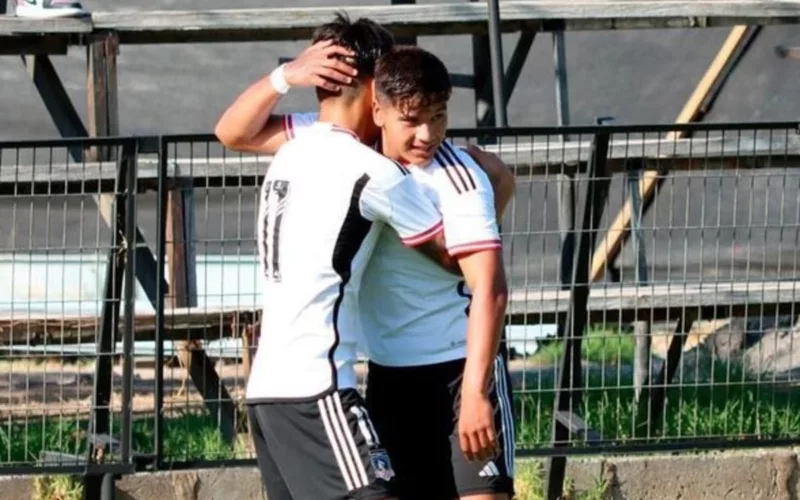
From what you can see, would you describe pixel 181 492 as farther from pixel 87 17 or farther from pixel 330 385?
pixel 330 385

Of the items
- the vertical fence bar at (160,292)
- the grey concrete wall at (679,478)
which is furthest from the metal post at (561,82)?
the vertical fence bar at (160,292)

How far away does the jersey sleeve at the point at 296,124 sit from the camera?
438cm

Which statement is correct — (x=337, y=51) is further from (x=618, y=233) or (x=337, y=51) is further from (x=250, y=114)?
(x=618, y=233)

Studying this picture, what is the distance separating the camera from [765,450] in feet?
22.4

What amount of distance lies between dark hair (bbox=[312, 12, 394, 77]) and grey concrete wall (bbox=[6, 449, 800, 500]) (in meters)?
2.74

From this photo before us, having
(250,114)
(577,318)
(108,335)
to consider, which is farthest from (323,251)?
(577,318)

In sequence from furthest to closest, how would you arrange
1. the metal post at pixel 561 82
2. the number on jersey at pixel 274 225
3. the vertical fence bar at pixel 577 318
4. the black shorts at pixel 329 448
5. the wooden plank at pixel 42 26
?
1. the metal post at pixel 561 82
2. the wooden plank at pixel 42 26
3. the vertical fence bar at pixel 577 318
4. the number on jersey at pixel 274 225
5. the black shorts at pixel 329 448

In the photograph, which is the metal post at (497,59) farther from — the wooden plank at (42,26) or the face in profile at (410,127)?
the face in profile at (410,127)

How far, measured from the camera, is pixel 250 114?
4.36 meters

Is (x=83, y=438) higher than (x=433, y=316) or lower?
lower

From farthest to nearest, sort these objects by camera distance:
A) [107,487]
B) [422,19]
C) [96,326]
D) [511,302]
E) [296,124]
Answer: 1. [422,19]
2. [511,302]
3. [96,326]
4. [107,487]
5. [296,124]

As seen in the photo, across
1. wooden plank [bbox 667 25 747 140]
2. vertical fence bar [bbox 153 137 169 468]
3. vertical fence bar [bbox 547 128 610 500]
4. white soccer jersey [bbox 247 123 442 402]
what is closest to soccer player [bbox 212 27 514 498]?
white soccer jersey [bbox 247 123 442 402]

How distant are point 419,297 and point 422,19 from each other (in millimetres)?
3485

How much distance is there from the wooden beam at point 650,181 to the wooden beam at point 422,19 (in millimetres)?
588
